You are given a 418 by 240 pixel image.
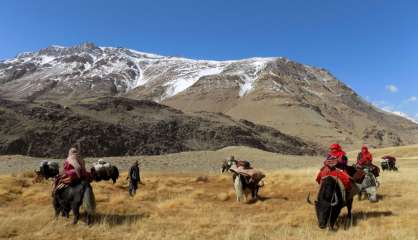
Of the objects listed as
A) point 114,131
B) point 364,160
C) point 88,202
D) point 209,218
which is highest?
point 114,131

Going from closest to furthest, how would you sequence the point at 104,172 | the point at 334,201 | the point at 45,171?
the point at 334,201 → the point at 45,171 → the point at 104,172

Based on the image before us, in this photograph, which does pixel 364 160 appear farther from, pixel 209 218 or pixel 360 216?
pixel 209 218

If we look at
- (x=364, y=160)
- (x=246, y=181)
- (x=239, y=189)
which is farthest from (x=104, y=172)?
(x=364, y=160)

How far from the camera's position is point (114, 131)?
327 feet

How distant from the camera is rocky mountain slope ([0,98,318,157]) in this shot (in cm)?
8894

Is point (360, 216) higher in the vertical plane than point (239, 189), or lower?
lower

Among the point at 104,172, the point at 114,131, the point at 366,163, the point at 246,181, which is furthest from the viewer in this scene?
the point at 114,131

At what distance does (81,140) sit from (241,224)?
8384 centimetres

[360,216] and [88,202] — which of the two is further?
[360,216]

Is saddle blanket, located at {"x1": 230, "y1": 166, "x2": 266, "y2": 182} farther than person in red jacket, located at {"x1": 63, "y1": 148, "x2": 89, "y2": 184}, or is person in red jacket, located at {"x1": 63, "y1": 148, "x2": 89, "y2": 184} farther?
saddle blanket, located at {"x1": 230, "y1": 166, "x2": 266, "y2": 182}

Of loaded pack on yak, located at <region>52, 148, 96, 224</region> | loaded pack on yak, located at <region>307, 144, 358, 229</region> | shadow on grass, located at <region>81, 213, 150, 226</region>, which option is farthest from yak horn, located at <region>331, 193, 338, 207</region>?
loaded pack on yak, located at <region>52, 148, 96, 224</region>

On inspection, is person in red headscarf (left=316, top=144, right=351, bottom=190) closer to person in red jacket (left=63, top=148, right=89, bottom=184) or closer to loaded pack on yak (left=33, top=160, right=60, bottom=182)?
person in red jacket (left=63, top=148, right=89, bottom=184)

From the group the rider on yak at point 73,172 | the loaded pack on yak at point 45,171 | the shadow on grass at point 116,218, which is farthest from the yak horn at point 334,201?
the loaded pack on yak at point 45,171

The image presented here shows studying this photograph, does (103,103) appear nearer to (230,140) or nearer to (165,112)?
(165,112)
